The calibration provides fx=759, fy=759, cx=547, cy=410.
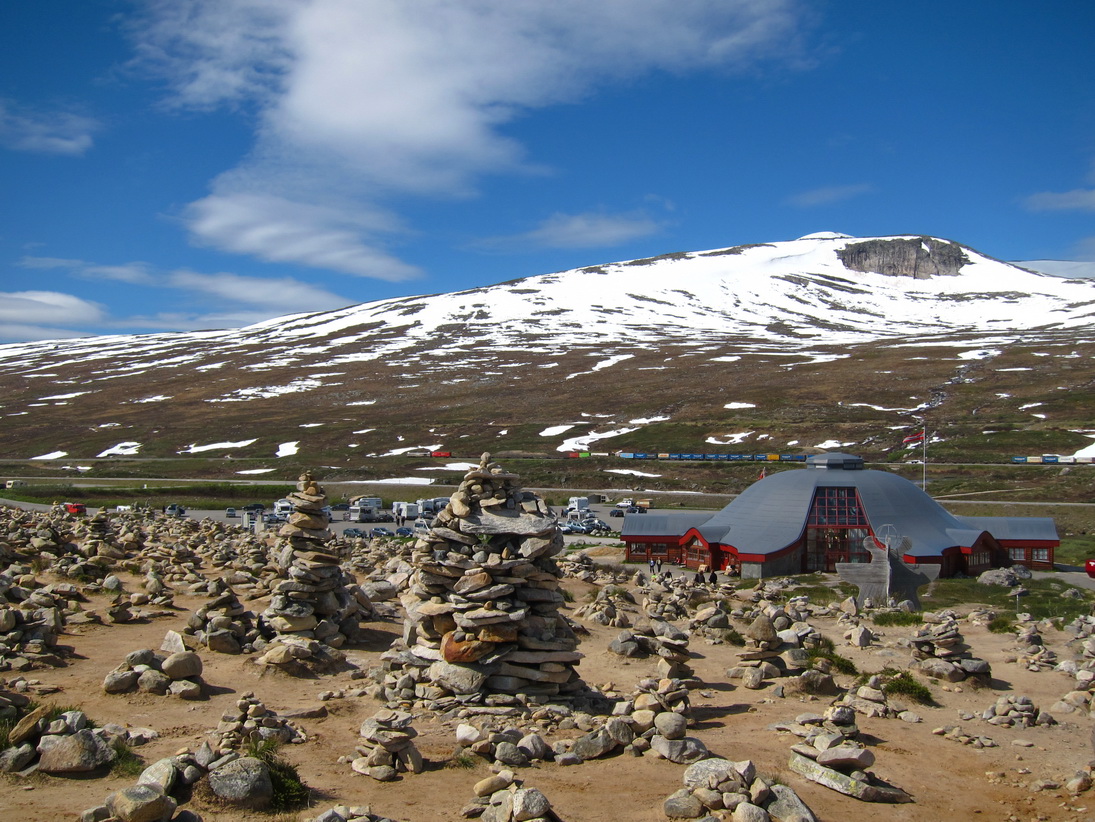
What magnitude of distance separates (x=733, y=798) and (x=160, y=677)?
11.4 meters

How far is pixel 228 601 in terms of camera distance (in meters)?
20.0

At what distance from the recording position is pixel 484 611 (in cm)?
1498

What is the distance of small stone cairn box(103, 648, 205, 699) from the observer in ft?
48.8

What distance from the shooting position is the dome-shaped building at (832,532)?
43.0m

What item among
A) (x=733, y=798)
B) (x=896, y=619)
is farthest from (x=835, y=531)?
(x=733, y=798)

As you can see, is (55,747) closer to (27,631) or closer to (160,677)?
(160,677)

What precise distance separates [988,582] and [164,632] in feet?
124

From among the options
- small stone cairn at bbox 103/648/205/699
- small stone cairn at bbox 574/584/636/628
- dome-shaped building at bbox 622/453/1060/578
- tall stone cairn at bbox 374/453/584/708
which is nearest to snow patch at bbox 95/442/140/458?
dome-shaped building at bbox 622/453/1060/578

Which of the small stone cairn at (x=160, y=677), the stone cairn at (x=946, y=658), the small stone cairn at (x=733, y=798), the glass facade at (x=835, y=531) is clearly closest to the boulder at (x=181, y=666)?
the small stone cairn at (x=160, y=677)

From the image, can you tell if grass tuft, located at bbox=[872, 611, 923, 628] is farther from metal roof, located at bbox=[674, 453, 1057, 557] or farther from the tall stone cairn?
the tall stone cairn

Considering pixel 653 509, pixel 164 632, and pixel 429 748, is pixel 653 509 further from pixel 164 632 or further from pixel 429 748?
pixel 429 748

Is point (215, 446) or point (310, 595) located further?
point (215, 446)

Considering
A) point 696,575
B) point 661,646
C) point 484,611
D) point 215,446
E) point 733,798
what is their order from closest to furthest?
point 733,798, point 484,611, point 661,646, point 696,575, point 215,446

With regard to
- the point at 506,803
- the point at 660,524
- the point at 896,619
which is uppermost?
the point at 506,803
